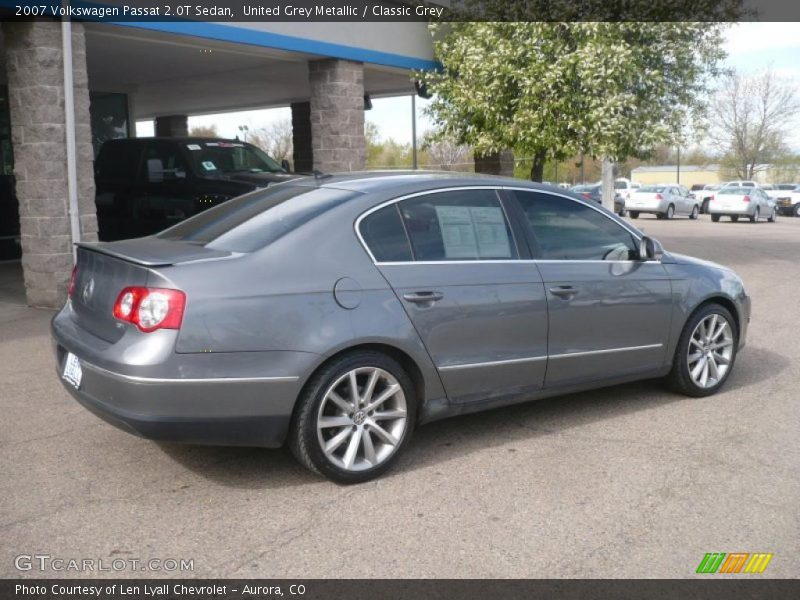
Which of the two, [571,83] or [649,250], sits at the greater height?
[571,83]

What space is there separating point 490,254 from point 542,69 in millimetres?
8741

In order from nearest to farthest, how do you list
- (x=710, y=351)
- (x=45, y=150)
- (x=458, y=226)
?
(x=458, y=226)
(x=710, y=351)
(x=45, y=150)

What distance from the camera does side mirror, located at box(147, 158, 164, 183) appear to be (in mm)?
12259

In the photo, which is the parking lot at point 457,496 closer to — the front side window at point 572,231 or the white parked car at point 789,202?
the front side window at point 572,231

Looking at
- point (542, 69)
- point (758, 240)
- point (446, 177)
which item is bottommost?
point (758, 240)

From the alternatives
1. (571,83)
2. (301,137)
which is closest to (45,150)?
(571,83)

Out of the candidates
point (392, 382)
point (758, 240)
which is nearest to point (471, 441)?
point (392, 382)

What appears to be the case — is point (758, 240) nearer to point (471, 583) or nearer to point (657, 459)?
point (657, 459)

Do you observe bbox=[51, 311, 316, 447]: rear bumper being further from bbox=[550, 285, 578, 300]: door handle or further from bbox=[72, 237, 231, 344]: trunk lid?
bbox=[550, 285, 578, 300]: door handle

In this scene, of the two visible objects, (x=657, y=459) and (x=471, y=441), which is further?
(x=471, y=441)

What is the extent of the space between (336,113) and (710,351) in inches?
327

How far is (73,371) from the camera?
4.53 m

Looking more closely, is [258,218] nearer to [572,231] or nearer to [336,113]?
[572,231]

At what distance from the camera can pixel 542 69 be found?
1305cm
